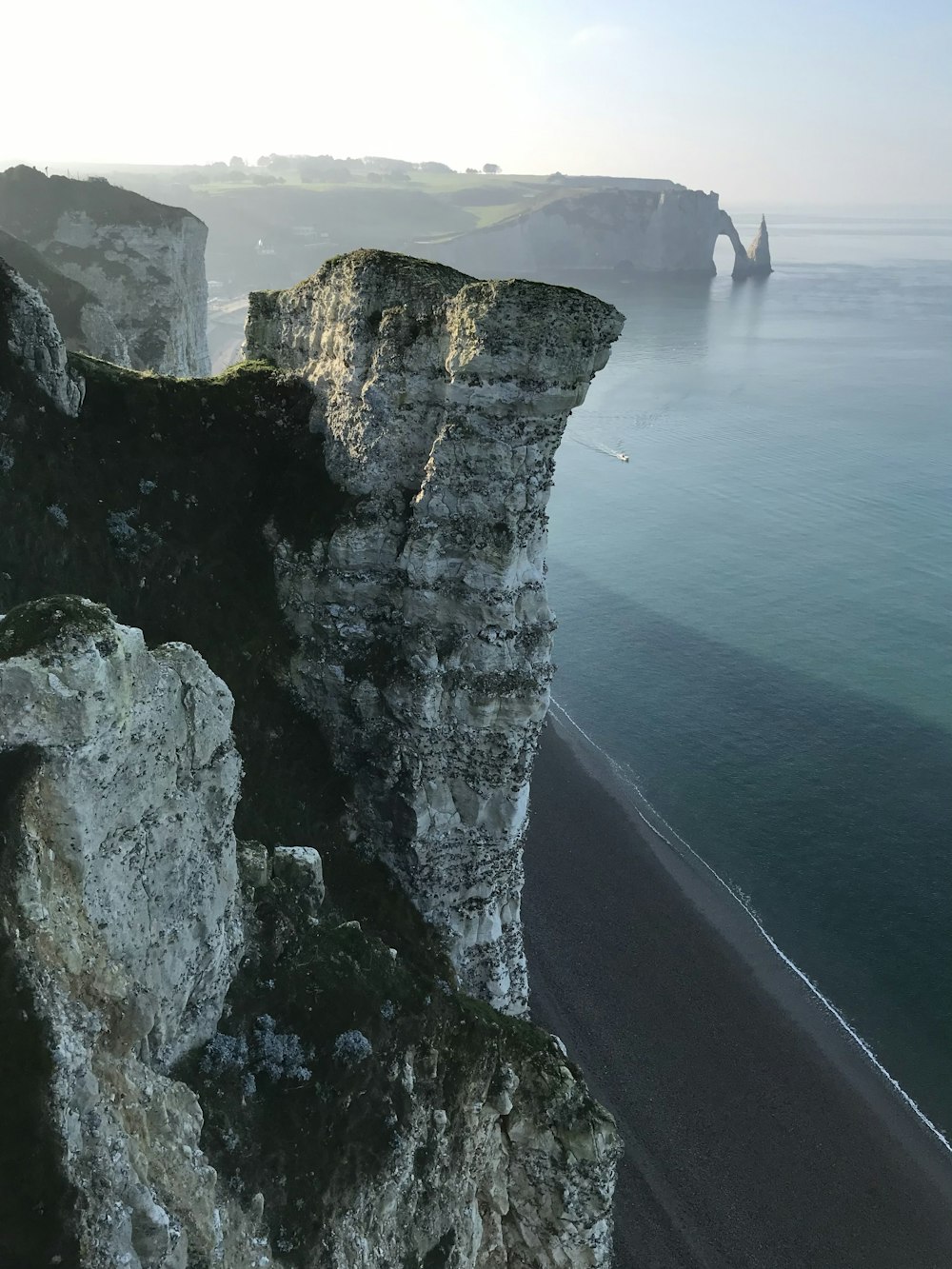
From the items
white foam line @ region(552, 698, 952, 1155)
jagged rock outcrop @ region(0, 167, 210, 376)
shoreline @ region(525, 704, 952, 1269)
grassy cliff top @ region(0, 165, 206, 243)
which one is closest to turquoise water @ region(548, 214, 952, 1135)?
white foam line @ region(552, 698, 952, 1155)

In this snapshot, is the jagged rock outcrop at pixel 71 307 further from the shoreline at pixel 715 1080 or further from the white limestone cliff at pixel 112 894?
the white limestone cliff at pixel 112 894

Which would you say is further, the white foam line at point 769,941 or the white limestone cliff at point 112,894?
the white foam line at point 769,941

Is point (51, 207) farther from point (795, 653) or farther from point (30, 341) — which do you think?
point (795, 653)

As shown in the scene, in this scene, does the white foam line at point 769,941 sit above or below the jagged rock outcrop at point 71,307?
below

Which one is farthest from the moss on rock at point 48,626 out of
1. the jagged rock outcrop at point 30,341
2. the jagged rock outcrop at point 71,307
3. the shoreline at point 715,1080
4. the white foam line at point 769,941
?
the jagged rock outcrop at point 71,307

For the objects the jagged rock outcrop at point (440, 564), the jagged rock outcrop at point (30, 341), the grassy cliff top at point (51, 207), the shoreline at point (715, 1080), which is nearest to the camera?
the jagged rock outcrop at point (440, 564)

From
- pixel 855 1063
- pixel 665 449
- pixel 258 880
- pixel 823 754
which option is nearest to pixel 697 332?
pixel 665 449
